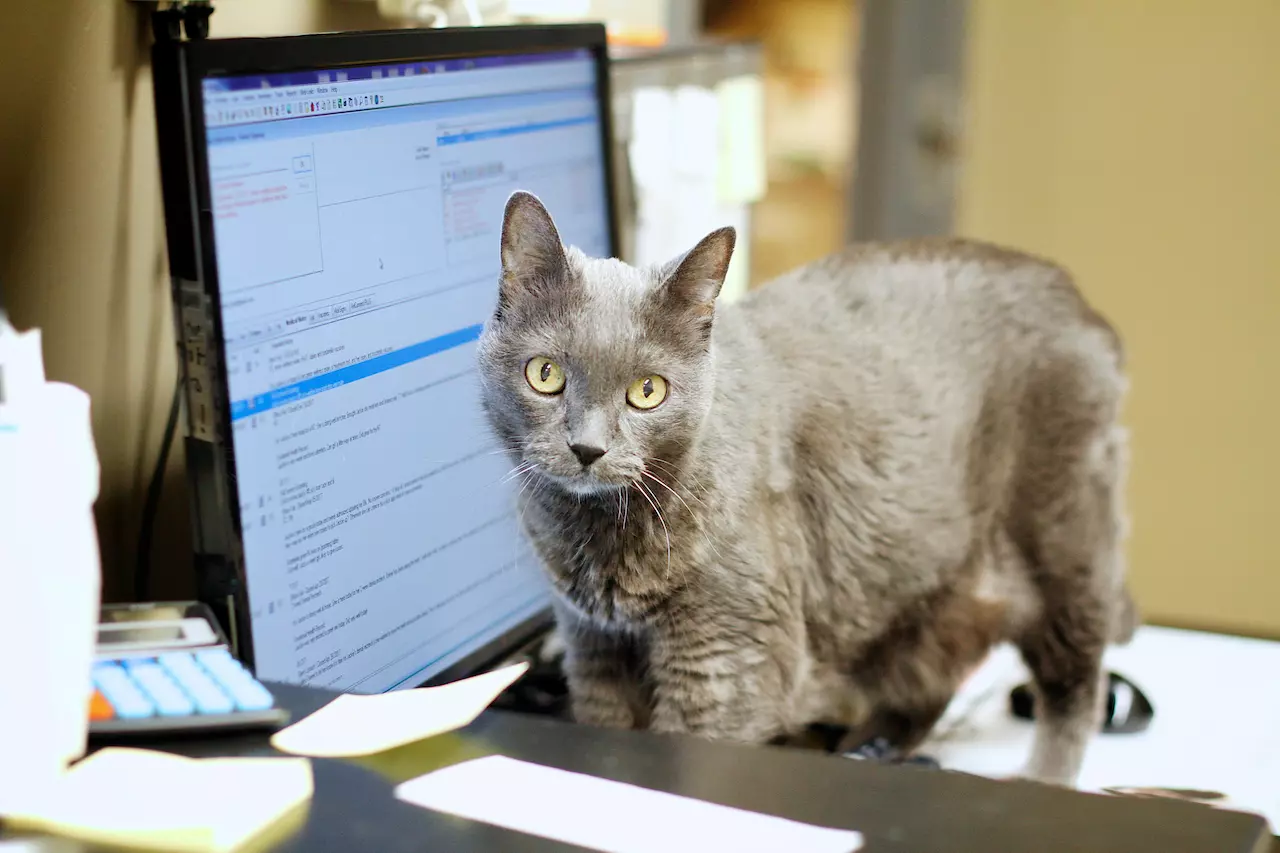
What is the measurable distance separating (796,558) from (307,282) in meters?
0.41

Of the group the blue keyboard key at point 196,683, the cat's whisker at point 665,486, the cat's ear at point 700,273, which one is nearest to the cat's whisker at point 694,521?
the cat's whisker at point 665,486

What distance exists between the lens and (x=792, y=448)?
37.1 inches

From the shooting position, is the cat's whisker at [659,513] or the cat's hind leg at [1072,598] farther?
the cat's hind leg at [1072,598]

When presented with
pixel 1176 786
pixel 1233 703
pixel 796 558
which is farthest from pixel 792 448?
pixel 1233 703

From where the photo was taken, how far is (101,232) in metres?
0.88

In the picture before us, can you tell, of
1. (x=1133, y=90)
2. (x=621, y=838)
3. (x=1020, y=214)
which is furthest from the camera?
(x=1020, y=214)

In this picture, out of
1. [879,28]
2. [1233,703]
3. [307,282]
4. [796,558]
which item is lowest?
[1233,703]

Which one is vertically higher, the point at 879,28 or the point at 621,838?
the point at 879,28

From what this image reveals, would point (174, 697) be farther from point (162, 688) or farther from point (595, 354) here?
point (595, 354)

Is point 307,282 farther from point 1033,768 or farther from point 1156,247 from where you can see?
point 1156,247

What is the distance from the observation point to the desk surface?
0.48 m

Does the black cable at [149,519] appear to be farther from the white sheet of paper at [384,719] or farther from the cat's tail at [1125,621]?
the cat's tail at [1125,621]

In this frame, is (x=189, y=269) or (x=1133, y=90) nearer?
(x=189, y=269)

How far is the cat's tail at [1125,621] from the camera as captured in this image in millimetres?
1229
